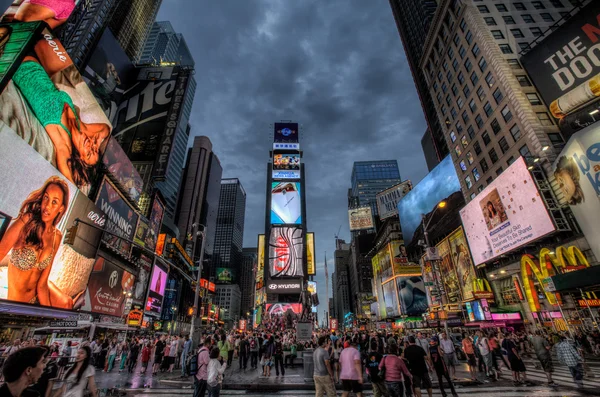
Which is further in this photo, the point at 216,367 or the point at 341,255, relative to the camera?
the point at 341,255

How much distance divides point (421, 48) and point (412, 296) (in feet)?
216

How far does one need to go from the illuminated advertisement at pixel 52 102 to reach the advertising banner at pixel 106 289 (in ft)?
39.1

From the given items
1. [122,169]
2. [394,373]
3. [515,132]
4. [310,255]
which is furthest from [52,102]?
[310,255]

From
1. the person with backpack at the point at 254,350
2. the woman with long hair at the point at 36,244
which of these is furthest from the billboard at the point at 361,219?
the woman with long hair at the point at 36,244

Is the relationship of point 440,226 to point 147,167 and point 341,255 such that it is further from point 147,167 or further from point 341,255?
point 341,255

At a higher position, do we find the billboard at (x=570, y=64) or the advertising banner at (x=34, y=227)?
the billboard at (x=570, y=64)

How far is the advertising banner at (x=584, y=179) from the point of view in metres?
21.1

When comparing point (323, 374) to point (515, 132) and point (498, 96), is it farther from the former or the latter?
point (498, 96)

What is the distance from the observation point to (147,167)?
43.0 meters

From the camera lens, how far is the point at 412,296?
2258 inches

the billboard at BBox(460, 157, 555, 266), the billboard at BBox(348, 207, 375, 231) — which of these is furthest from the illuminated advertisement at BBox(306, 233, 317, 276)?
the billboard at BBox(460, 157, 555, 266)

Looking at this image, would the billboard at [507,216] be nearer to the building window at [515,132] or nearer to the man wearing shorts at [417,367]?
the building window at [515,132]

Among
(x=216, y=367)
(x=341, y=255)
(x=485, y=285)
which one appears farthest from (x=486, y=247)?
(x=341, y=255)

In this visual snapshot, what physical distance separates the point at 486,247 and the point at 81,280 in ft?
148
